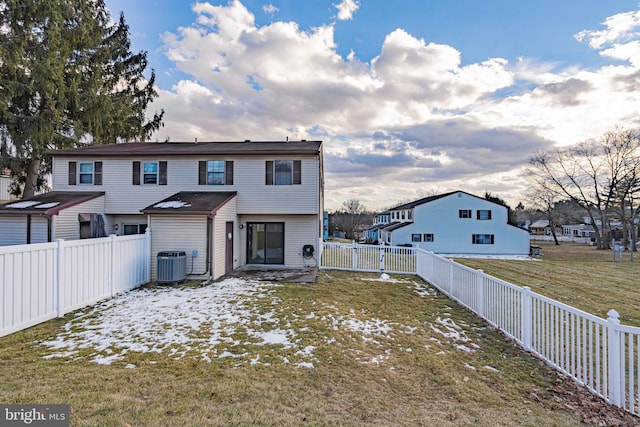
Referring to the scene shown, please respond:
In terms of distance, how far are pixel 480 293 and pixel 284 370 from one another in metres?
4.63

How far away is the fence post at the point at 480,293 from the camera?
6.23 metres

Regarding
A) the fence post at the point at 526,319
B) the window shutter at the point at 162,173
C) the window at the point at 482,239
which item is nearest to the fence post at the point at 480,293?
the fence post at the point at 526,319

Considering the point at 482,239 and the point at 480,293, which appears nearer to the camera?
the point at 480,293

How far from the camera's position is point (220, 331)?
5.24m

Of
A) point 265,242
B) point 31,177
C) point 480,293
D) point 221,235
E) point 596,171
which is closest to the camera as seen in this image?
point 480,293

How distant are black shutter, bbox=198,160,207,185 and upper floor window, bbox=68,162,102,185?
451 cm

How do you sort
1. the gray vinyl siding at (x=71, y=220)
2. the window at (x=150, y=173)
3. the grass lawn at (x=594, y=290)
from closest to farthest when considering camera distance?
1. the grass lawn at (x=594, y=290)
2. the gray vinyl siding at (x=71, y=220)
3. the window at (x=150, y=173)

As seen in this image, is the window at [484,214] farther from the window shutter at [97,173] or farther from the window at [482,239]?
the window shutter at [97,173]

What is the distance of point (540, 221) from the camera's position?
69.9m

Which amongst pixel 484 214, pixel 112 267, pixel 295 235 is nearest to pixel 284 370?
pixel 112 267

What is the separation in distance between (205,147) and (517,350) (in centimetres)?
1295

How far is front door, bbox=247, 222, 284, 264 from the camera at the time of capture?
12.9 meters

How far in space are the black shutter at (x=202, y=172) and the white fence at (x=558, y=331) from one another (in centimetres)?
947

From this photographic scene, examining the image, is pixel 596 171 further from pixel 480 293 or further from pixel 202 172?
pixel 202 172
